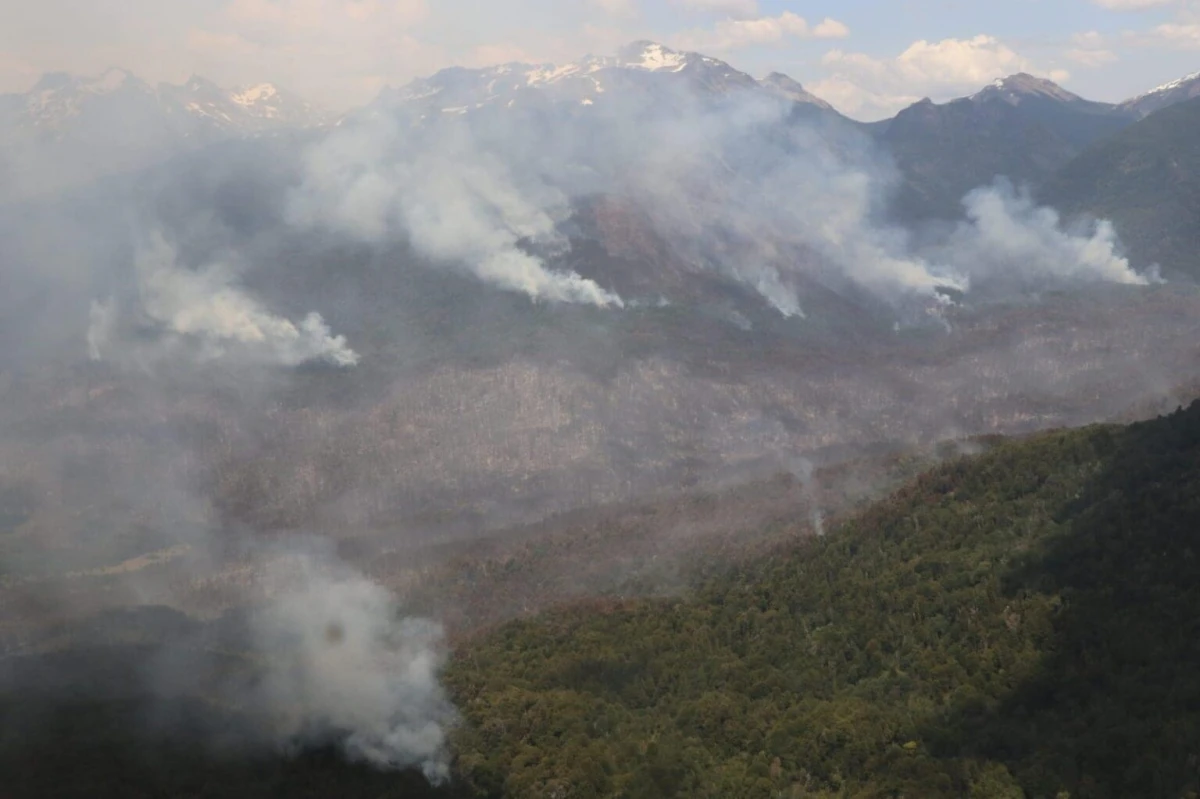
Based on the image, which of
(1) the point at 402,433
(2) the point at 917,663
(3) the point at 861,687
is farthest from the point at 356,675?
(1) the point at 402,433

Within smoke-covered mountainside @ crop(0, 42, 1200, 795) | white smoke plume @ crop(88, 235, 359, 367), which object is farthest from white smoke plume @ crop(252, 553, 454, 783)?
white smoke plume @ crop(88, 235, 359, 367)

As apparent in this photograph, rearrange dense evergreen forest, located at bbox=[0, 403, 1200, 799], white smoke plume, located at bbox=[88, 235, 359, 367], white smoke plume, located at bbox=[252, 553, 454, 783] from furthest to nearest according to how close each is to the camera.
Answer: white smoke plume, located at bbox=[88, 235, 359, 367], white smoke plume, located at bbox=[252, 553, 454, 783], dense evergreen forest, located at bbox=[0, 403, 1200, 799]

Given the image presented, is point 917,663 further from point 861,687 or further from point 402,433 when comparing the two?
point 402,433

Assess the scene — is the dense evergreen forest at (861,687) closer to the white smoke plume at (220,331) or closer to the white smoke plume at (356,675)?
the white smoke plume at (356,675)

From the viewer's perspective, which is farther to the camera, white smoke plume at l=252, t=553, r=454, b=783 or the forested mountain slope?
white smoke plume at l=252, t=553, r=454, b=783

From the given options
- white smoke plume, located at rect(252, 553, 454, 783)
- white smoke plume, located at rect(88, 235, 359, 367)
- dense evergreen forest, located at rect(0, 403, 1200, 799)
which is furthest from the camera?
white smoke plume, located at rect(88, 235, 359, 367)

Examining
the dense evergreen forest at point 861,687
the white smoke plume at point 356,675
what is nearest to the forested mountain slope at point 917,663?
the dense evergreen forest at point 861,687

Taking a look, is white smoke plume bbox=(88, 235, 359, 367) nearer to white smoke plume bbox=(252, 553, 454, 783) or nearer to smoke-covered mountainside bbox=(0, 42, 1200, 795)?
smoke-covered mountainside bbox=(0, 42, 1200, 795)

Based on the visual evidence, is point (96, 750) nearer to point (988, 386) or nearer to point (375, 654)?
point (375, 654)
